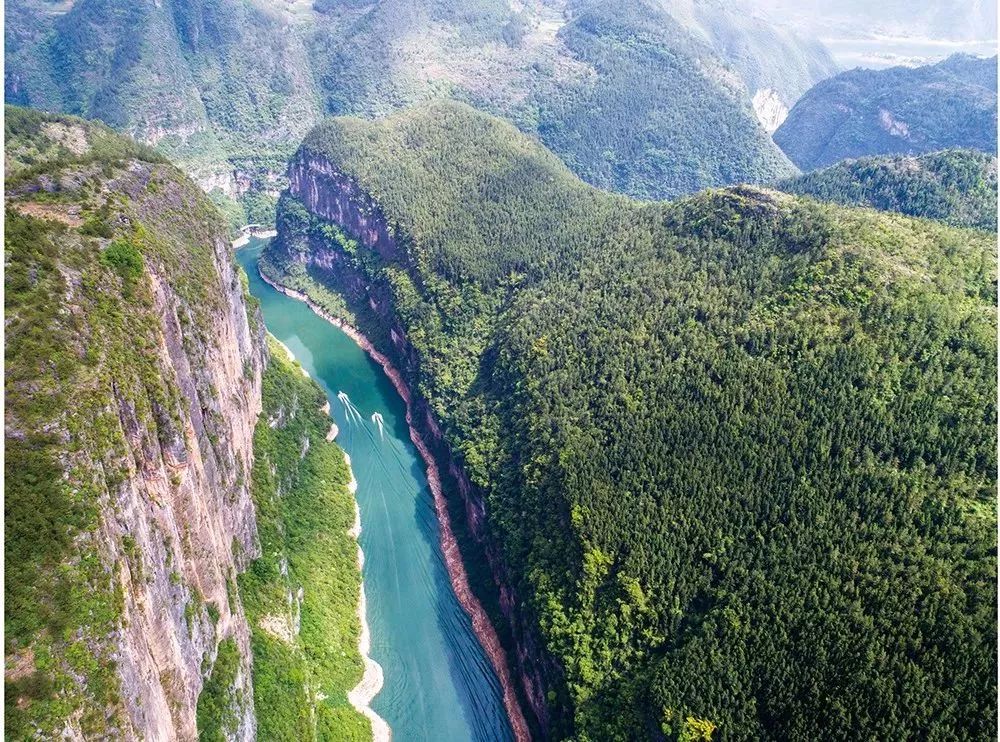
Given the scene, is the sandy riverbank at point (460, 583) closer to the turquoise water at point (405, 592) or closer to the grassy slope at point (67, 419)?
the turquoise water at point (405, 592)

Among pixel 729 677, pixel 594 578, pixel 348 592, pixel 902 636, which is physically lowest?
pixel 348 592

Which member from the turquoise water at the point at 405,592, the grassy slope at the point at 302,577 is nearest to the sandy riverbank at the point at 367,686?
the turquoise water at the point at 405,592

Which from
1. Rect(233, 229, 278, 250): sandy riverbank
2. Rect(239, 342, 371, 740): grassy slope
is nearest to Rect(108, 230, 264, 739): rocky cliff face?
Rect(239, 342, 371, 740): grassy slope

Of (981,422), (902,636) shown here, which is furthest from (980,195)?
(902,636)

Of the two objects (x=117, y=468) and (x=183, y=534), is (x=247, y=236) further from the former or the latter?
(x=117, y=468)

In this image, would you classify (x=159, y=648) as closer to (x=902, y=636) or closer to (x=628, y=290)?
(x=902, y=636)

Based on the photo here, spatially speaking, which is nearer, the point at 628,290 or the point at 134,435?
the point at 134,435

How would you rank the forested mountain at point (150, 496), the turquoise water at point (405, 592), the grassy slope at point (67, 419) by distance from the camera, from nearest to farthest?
1. the grassy slope at point (67, 419)
2. the forested mountain at point (150, 496)
3. the turquoise water at point (405, 592)
